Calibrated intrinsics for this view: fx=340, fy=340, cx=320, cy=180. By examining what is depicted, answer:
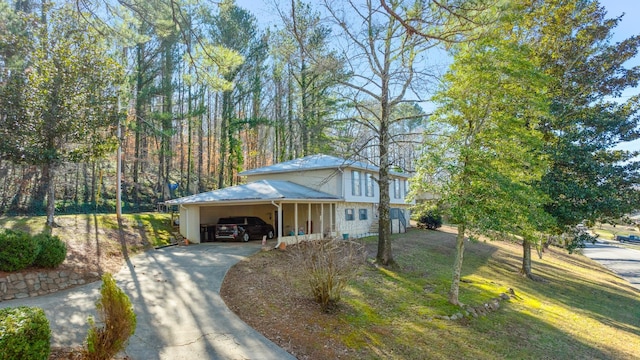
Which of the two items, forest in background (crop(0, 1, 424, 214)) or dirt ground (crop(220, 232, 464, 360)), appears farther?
forest in background (crop(0, 1, 424, 214))

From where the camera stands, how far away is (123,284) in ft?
28.0

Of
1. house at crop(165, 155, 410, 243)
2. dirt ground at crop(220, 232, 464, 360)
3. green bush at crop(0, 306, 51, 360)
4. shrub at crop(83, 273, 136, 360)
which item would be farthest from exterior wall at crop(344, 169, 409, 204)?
green bush at crop(0, 306, 51, 360)

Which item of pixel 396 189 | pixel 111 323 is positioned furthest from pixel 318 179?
pixel 111 323

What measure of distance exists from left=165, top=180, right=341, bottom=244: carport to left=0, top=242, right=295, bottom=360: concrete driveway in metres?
4.38

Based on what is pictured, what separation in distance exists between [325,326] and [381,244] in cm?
645

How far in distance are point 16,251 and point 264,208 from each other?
43.7ft

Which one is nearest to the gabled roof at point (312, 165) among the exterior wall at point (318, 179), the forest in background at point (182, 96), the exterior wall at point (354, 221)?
the exterior wall at point (318, 179)

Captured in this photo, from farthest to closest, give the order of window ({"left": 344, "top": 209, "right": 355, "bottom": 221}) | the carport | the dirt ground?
window ({"left": 344, "top": 209, "right": 355, "bottom": 221}) → the carport → the dirt ground

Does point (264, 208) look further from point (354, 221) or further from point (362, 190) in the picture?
point (362, 190)

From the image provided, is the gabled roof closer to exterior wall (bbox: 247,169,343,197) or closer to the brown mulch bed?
exterior wall (bbox: 247,169,343,197)

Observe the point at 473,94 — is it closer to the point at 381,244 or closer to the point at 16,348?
the point at 381,244

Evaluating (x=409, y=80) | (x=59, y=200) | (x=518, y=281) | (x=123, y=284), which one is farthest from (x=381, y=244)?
(x=59, y=200)

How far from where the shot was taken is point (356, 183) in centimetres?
2008

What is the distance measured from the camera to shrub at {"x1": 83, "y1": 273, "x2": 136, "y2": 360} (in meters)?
4.32
